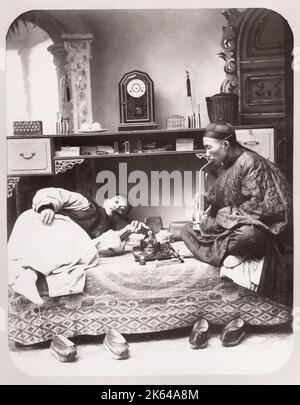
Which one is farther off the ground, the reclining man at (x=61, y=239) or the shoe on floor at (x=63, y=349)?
the reclining man at (x=61, y=239)

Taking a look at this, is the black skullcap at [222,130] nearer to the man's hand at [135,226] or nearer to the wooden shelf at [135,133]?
the wooden shelf at [135,133]

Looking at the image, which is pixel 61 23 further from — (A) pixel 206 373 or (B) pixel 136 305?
(A) pixel 206 373

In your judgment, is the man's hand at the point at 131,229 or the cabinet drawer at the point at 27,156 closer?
the cabinet drawer at the point at 27,156

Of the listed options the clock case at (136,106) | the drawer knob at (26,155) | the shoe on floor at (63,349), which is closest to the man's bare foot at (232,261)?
the clock case at (136,106)

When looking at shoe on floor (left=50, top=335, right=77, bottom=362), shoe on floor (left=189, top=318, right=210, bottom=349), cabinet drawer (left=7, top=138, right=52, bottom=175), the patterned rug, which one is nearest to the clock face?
cabinet drawer (left=7, top=138, right=52, bottom=175)

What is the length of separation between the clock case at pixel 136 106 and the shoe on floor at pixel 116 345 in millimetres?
1227

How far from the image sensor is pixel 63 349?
3.91 m

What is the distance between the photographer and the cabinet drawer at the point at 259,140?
156 inches

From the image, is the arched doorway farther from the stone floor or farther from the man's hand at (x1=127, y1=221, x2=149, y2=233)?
the stone floor

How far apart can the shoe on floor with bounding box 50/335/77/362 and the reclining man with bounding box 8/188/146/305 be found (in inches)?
9.8

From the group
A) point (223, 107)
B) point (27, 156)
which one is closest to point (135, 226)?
point (27, 156)

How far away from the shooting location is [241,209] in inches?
156

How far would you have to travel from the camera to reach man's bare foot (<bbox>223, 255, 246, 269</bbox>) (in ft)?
13.0

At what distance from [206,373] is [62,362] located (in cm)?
85
